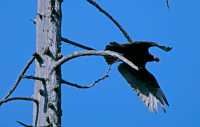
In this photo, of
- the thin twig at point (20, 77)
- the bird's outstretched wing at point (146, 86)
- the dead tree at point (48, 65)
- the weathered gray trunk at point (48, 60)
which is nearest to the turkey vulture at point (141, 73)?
the bird's outstretched wing at point (146, 86)

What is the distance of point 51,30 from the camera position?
783cm

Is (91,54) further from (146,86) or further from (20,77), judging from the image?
(20,77)

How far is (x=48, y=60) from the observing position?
25.4 feet

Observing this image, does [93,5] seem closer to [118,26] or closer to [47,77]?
[118,26]

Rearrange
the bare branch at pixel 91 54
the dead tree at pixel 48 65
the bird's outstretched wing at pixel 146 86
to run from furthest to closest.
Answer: the dead tree at pixel 48 65, the bird's outstretched wing at pixel 146 86, the bare branch at pixel 91 54

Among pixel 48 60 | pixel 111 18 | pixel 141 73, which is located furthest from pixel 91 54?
pixel 111 18

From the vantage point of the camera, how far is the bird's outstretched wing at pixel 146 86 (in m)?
6.79

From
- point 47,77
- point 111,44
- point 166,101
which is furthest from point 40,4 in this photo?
point 166,101

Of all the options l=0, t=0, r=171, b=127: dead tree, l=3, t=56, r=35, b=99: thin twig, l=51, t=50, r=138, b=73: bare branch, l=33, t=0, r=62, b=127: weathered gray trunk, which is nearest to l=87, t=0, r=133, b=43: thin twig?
l=0, t=0, r=171, b=127: dead tree

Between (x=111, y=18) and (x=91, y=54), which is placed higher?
(x=111, y=18)

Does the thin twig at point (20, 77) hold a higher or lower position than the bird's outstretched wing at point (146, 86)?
higher

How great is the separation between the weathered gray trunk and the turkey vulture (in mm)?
853

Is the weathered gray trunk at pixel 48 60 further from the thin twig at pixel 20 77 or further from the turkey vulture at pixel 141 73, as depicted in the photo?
the turkey vulture at pixel 141 73

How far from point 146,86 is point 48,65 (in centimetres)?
130
